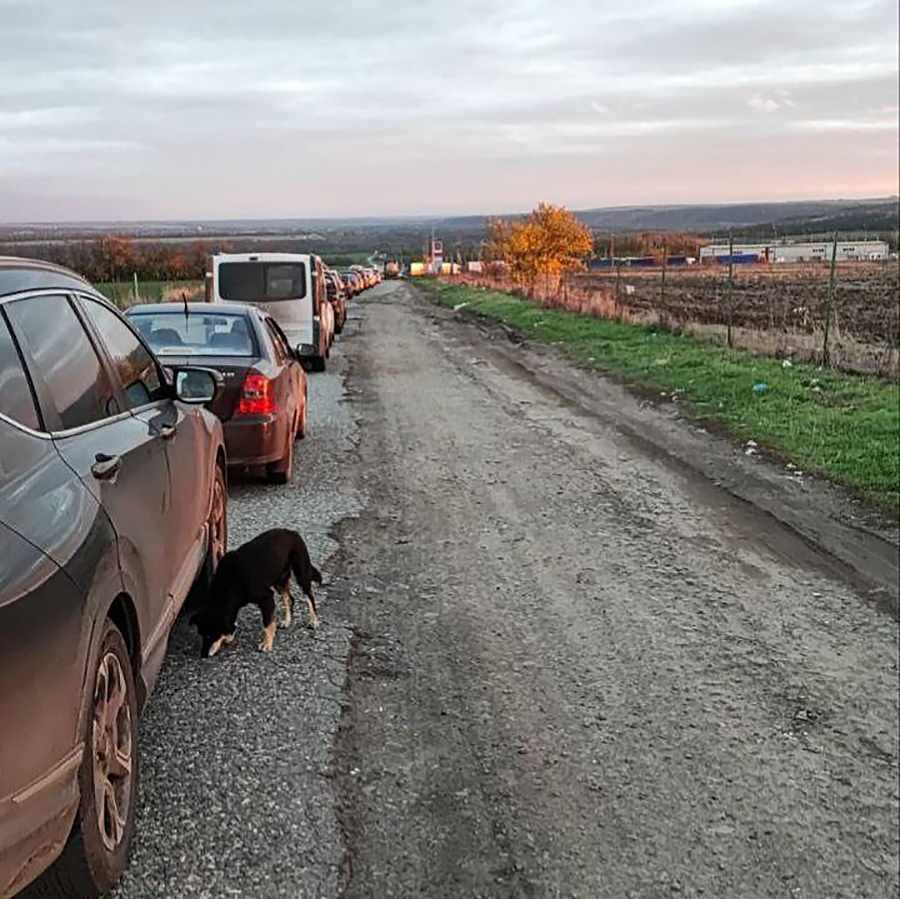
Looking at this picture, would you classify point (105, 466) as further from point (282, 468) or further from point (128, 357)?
point (282, 468)

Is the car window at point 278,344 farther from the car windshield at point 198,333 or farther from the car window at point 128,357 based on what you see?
the car window at point 128,357

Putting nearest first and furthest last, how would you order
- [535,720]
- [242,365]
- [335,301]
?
[535,720]
[242,365]
[335,301]

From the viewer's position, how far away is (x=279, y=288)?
17562mm

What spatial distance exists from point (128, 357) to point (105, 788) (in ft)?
6.66

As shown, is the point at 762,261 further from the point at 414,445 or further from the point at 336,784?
the point at 336,784

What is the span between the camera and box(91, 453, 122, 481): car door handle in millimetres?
2978

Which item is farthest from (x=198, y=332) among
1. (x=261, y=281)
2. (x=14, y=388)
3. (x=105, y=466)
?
(x=261, y=281)

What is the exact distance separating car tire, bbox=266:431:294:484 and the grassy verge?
452 centimetres

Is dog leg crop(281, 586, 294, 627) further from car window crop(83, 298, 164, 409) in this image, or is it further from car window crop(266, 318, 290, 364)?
car window crop(266, 318, 290, 364)

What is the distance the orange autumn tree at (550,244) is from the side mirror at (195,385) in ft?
136

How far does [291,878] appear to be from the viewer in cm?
304

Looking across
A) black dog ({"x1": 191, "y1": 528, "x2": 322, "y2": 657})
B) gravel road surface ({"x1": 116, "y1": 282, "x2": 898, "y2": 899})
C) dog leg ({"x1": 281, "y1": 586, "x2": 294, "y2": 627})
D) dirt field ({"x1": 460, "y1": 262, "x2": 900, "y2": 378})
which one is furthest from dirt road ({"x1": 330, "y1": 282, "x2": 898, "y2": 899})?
dirt field ({"x1": 460, "y1": 262, "x2": 900, "y2": 378})

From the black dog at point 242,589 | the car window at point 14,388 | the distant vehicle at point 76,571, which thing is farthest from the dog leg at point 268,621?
the car window at point 14,388

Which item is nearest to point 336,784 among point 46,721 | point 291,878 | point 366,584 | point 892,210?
point 291,878
